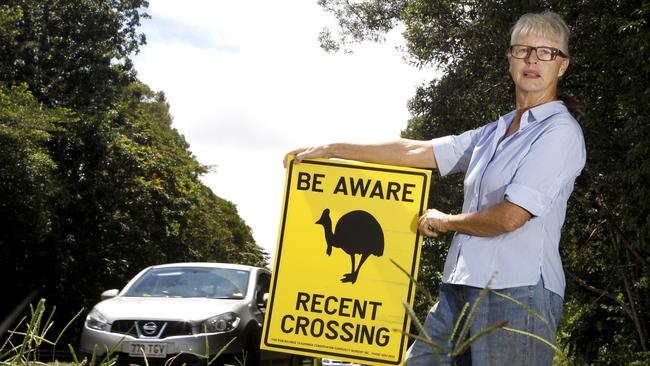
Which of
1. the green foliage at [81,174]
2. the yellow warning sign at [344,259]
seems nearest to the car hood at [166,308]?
the yellow warning sign at [344,259]

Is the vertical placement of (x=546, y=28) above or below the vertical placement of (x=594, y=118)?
below

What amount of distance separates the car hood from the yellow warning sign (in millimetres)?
5991

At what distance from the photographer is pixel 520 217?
304cm

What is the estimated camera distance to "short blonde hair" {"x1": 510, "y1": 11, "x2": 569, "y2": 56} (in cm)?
325

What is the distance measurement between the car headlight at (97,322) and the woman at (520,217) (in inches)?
284

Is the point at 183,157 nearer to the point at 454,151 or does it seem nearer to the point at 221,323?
the point at 221,323

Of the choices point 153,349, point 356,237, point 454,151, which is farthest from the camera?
point 153,349

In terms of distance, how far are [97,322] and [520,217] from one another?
7.81 meters

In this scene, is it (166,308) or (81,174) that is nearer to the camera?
(166,308)

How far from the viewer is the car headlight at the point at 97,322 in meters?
10.1

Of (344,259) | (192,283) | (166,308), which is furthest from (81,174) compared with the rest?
(344,259)

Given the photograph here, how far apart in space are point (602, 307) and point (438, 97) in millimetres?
6472

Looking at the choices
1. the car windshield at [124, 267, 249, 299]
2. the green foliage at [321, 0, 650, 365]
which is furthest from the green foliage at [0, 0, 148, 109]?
the car windshield at [124, 267, 249, 299]

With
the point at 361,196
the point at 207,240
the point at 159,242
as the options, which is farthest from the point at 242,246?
the point at 361,196
